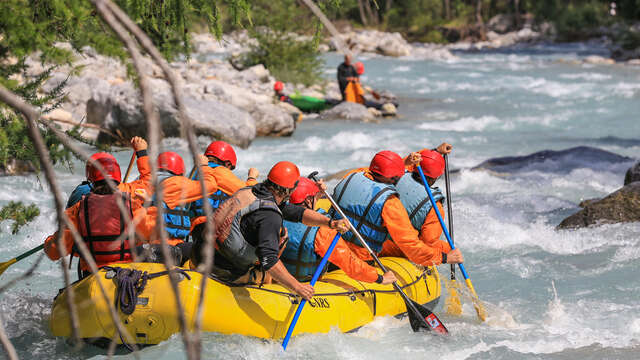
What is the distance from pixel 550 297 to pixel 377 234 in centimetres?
209

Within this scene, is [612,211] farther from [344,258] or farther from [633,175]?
[344,258]

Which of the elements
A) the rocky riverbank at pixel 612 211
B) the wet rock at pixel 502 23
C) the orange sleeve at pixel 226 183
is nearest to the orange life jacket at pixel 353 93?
the rocky riverbank at pixel 612 211

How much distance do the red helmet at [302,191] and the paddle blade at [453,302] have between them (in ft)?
5.83

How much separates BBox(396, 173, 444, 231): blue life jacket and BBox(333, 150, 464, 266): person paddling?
15 cm

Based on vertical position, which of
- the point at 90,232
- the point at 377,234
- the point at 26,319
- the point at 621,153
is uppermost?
the point at 90,232

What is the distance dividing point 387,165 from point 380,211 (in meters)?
0.36

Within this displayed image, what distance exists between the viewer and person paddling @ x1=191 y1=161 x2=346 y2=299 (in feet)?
14.6

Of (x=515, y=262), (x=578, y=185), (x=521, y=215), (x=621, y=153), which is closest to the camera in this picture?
(x=515, y=262)

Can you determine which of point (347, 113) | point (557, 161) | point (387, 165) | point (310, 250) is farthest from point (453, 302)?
point (347, 113)

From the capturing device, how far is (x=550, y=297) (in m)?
6.64

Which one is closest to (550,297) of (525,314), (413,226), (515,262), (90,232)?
(525,314)

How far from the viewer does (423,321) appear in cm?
542

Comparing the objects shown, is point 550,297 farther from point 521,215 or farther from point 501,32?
point 501,32

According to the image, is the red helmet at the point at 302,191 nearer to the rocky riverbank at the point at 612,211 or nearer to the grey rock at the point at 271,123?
the rocky riverbank at the point at 612,211
